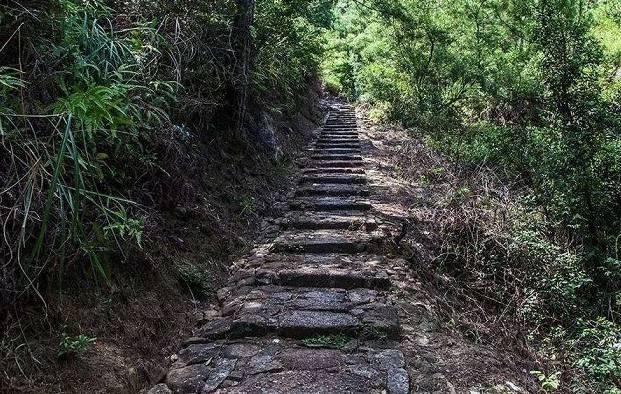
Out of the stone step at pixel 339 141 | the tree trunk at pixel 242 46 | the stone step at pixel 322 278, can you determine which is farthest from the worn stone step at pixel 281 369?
the stone step at pixel 339 141

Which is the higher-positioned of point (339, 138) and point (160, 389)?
point (339, 138)

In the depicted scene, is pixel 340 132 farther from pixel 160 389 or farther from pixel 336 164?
pixel 160 389

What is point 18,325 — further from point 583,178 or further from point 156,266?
point 583,178

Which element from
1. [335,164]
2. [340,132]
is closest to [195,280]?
[335,164]

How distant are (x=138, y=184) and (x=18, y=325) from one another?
140 centimetres

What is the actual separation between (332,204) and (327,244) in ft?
4.29

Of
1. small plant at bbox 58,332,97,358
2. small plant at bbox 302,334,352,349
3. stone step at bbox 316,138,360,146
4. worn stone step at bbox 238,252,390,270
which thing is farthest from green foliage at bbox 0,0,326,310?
stone step at bbox 316,138,360,146

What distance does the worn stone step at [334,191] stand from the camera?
20.4 feet

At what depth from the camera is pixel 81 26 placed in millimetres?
2801

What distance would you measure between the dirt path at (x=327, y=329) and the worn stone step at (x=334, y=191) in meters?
1.05

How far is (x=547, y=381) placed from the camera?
295cm

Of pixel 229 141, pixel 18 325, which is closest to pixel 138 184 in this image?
pixel 18 325

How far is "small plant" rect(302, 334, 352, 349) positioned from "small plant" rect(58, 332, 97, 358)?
4.20 feet

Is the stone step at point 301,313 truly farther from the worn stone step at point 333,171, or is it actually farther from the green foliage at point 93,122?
the worn stone step at point 333,171
